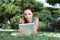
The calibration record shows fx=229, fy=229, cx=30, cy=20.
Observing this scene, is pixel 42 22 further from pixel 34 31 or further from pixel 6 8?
pixel 34 31

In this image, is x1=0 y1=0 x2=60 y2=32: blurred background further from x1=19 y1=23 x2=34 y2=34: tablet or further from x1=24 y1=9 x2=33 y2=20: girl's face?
x1=19 y1=23 x2=34 y2=34: tablet

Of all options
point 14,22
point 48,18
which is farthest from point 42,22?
point 14,22

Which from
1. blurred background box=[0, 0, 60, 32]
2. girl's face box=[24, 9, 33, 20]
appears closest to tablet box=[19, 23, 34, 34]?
girl's face box=[24, 9, 33, 20]

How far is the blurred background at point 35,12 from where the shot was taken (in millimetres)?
12156

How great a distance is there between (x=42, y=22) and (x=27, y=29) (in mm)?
8040

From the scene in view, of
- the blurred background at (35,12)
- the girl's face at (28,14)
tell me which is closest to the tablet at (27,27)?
the girl's face at (28,14)

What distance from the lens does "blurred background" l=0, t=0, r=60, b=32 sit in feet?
39.9

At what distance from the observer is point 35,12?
13156mm

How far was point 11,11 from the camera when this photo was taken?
1302cm

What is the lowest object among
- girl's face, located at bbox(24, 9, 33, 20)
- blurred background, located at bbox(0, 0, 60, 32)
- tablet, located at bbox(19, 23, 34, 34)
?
blurred background, located at bbox(0, 0, 60, 32)

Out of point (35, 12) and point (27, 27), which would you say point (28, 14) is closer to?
point (27, 27)

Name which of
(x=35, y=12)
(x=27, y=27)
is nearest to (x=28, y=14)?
(x=27, y=27)

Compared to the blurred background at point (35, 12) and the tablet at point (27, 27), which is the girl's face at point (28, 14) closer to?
the tablet at point (27, 27)

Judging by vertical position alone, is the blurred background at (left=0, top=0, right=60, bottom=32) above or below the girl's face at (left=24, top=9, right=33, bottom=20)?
below
